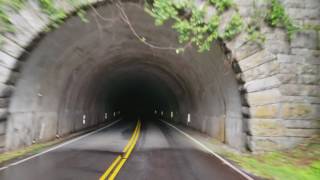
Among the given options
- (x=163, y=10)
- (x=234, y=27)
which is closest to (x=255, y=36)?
(x=234, y=27)

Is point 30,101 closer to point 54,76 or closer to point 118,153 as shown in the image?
point 54,76

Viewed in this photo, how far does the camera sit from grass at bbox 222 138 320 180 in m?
8.25

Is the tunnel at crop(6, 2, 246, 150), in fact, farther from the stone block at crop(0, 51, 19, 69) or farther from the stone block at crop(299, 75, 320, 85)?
the stone block at crop(299, 75, 320, 85)

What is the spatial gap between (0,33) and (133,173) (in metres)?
5.63

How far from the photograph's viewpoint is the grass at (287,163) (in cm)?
825

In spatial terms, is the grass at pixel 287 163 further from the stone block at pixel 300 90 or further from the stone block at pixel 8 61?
the stone block at pixel 8 61

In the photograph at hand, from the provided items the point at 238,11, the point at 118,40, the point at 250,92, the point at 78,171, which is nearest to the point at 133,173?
the point at 78,171

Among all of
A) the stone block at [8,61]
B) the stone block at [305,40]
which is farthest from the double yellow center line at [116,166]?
the stone block at [305,40]

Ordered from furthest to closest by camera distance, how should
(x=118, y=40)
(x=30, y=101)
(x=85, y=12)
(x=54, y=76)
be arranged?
(x=118, y=40), (x=54, y=76), (x=30, y=101), (x=85, y=12)

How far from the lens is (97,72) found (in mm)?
21312

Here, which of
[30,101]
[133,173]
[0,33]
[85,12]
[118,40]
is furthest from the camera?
[118,40]

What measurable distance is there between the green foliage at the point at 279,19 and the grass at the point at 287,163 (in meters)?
3.89

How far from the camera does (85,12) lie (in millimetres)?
10875

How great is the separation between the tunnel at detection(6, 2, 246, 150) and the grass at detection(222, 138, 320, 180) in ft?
4.78
